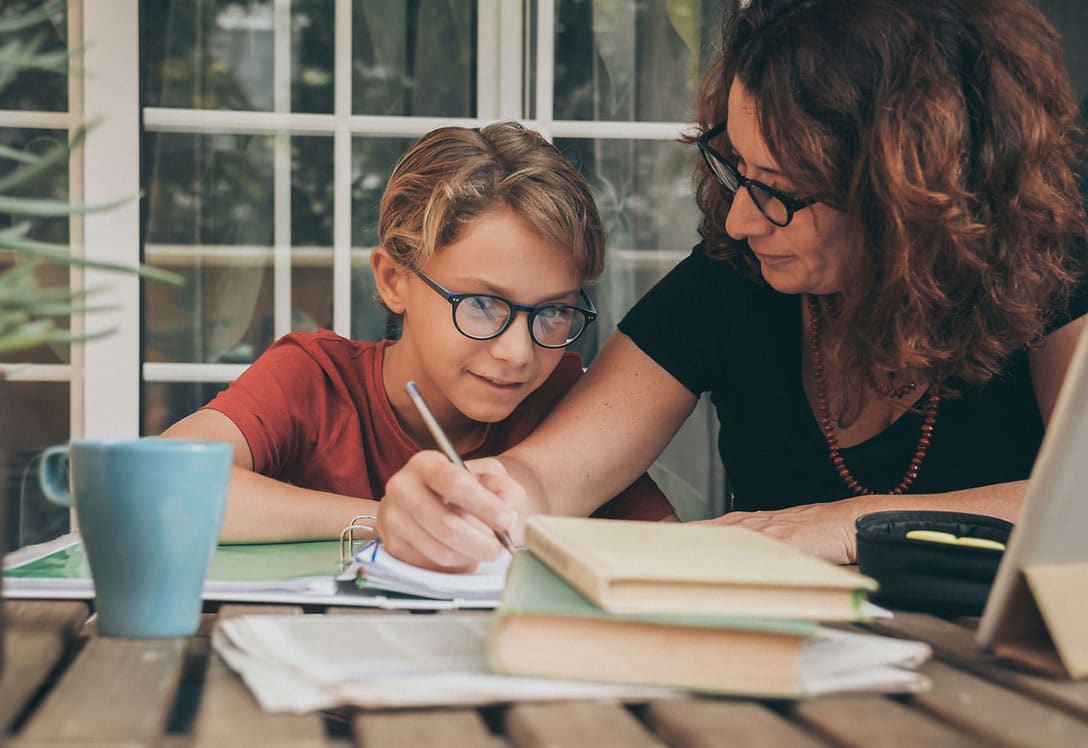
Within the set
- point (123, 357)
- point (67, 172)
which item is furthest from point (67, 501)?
point (67, 172)

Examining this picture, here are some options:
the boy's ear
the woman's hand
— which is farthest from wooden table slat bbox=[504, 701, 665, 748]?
the boy's ear

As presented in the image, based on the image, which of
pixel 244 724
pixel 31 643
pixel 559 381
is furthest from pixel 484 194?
pixel 244 724

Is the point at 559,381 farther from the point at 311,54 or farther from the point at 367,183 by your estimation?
the point at 311,54

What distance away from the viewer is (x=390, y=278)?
5.69 ft

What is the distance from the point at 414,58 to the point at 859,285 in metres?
1.49

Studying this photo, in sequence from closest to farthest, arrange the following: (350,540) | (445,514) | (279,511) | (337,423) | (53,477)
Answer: (53,477), (445,514), (350,540), (279,511), (337,423)

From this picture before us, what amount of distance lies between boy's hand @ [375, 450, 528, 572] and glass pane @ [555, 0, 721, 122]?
5.63ft

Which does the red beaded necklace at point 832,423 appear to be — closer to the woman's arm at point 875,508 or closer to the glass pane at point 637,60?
the woman's arm at point 875,508

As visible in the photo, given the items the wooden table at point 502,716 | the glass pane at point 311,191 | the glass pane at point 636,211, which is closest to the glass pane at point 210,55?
the glass pane at point 311,191

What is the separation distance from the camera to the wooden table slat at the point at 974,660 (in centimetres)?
66

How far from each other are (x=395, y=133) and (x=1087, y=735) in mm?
2258

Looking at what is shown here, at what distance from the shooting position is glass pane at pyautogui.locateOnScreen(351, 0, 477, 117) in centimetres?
261

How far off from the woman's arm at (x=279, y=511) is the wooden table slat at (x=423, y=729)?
72 centimetres

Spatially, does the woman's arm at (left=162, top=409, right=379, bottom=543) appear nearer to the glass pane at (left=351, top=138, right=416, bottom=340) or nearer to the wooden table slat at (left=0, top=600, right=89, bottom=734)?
the wooden table slat at (left=0, top=600, right=89, bottom=734)
